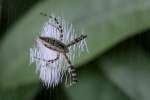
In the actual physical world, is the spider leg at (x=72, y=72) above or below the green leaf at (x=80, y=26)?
below

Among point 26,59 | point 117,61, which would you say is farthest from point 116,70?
point 26,59

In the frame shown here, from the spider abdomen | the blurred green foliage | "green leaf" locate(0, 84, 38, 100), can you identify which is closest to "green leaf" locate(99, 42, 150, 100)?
the blurred green foliage

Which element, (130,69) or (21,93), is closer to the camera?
(130,69)

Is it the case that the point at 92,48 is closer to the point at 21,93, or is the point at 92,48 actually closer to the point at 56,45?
the point at 56,45

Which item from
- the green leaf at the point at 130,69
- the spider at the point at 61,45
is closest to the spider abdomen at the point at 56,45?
the spider at the point at 61,45

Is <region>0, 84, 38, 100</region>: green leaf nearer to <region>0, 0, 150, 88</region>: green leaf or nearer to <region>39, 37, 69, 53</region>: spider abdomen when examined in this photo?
<region>0, 0, 150, 88</region>: green leaf

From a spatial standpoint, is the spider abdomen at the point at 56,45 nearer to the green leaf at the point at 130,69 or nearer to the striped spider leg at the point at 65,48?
the striped spider leg at the point at 65,48

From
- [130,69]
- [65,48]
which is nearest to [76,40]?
[65,48]
